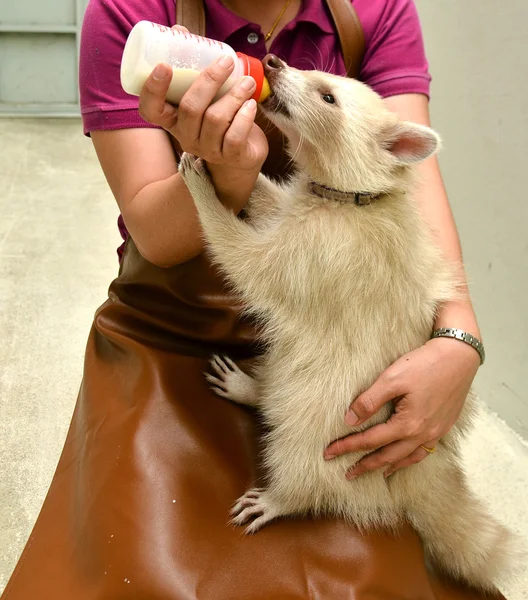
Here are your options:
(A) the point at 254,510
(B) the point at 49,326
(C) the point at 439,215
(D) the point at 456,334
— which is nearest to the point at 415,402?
(D) the point at 456,334

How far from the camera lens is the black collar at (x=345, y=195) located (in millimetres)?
1027

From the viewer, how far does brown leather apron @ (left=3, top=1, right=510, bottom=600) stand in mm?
858

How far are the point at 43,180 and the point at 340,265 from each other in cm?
260

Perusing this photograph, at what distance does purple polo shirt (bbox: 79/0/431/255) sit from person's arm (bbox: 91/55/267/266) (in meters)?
0.05

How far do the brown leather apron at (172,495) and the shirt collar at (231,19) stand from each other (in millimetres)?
420

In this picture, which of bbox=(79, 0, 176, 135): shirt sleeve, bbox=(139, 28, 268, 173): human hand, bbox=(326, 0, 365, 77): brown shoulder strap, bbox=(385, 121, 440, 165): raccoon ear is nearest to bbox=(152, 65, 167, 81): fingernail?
bbox=(139, 28, 268, 173): human hand

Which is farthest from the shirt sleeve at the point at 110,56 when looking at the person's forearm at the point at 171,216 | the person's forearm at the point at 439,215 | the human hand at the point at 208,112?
the person's forearm at the point at 439,215

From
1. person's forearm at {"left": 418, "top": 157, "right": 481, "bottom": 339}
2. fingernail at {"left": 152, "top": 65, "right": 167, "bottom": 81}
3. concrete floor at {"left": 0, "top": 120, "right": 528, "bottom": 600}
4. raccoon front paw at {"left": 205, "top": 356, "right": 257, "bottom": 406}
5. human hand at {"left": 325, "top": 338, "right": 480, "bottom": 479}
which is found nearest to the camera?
fingernail at {"left": 152, "top": 65, "right": 167, "bottom": 81}

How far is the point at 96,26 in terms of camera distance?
105cm

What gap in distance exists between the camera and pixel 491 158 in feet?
5.84

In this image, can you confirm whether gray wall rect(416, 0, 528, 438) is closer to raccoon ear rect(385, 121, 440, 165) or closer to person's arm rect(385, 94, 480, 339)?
person's arm rect(385, 94, 480, 339)

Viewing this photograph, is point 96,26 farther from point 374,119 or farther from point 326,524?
point 326,524

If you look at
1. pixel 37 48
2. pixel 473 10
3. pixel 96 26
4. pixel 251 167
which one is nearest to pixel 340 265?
pixel 251 167

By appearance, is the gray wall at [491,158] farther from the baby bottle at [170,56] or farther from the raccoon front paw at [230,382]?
the baby bottle at [170,56]
